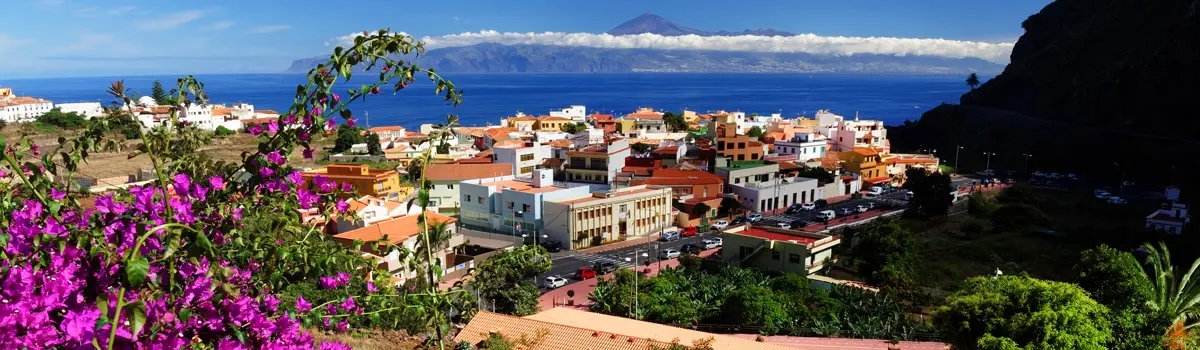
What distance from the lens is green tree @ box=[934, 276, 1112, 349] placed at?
11031 mm

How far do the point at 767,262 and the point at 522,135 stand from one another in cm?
3606

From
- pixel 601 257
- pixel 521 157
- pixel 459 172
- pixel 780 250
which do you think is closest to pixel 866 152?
pixel 521 157

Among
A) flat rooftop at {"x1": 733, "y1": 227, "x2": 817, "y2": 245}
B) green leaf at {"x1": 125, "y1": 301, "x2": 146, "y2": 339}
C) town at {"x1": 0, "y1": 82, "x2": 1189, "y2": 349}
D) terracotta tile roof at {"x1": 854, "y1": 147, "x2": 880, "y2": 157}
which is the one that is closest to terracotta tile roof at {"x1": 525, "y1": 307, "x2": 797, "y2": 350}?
town at {"x1": 0, "y1": 82, "x2": 1189, "y2": 349}

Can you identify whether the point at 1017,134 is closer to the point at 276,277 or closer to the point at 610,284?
the point at 610,284

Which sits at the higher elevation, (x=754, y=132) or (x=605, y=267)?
(x=754, y=132)

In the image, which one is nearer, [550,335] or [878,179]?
[550,335]

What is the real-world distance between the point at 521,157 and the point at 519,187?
9.73 metres

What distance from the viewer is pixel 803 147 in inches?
1876

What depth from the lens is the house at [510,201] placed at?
98.7ft

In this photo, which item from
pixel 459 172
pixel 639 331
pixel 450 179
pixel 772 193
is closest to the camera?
pixel 639 331

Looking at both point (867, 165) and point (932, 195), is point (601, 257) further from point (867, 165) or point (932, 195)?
point (867, 165)

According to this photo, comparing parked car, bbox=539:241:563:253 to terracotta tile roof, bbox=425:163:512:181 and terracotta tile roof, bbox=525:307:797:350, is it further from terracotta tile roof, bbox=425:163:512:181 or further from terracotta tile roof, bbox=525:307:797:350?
terracotta tile roof, bbox=525:307:797:350

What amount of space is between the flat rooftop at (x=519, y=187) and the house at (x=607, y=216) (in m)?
1.25

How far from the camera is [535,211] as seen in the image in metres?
29.9
